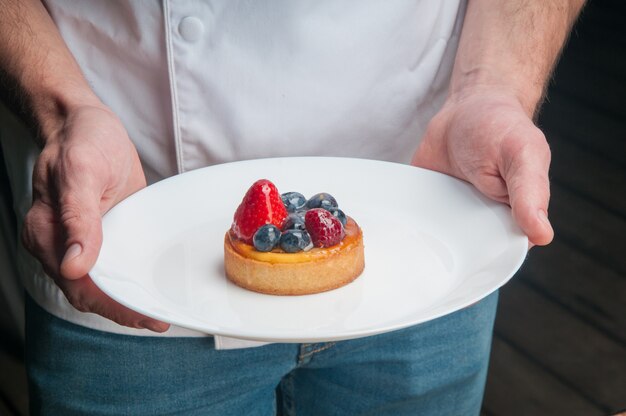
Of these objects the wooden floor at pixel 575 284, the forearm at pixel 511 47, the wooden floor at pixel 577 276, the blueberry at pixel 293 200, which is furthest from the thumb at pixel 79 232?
the wooden floor at pixel 577 276

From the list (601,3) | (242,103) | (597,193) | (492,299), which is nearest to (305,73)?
(242,103)

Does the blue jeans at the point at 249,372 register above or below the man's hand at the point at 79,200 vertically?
below

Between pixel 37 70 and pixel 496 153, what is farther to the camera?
pixel 37 70

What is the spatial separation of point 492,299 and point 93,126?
2.68ft

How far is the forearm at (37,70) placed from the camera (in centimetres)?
140

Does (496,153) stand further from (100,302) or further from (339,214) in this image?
(100,302)

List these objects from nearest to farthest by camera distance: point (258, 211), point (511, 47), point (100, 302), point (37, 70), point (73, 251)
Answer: point (73, 251)
point (100, 302)
point (258, 211)
point (37, 70)
point (511, 47)

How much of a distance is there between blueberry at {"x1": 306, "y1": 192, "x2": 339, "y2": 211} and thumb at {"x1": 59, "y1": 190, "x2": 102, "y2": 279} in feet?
1.19

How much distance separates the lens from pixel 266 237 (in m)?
1.37

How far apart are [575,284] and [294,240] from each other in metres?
1.90

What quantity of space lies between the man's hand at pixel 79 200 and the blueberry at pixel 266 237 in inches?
9.0

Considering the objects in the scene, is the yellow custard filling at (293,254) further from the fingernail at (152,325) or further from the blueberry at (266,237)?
the fingernail at (152,325)

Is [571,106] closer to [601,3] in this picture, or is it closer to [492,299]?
[601,3]

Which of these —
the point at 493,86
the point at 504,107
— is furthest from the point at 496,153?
the point at 493,86
